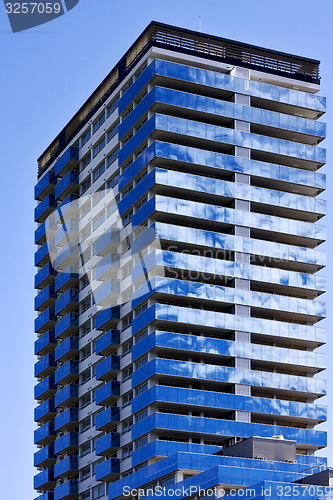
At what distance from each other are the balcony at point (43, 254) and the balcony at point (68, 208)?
164 inches

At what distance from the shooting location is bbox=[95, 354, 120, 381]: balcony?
149 meters

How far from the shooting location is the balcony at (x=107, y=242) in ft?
508

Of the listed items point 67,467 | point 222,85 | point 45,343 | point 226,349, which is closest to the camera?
A: point 226,349

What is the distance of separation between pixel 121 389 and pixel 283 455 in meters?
24.4

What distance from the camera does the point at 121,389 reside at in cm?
14750

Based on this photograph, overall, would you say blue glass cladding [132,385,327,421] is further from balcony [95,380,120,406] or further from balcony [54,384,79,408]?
balcony [54,384,79,408]

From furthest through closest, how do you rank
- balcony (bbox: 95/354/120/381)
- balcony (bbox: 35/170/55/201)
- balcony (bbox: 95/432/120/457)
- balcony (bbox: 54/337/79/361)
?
balcony (bbox: 35/170/55/201) → balcony (bbox: 54/337/79/361) → balcony (bbox: 95/354/120/381) → balcony (bbox: 95/432/120/457)

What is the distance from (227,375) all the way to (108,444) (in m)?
17.3

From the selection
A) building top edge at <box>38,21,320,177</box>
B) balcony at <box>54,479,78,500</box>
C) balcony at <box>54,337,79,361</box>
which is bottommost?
balcony at <box>54,479,78,500</box>

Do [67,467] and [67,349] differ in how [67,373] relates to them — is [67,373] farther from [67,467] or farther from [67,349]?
A: [67,467]

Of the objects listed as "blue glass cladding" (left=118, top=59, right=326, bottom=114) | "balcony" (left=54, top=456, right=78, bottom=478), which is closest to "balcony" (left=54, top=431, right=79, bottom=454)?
"balcony" (left=54, top=456, right=78, bottom=478)

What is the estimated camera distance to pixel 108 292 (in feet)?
500

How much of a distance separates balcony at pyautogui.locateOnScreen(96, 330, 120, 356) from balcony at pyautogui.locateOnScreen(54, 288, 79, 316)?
644 inches

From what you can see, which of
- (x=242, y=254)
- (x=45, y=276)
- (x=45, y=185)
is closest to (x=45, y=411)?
(x=45, y=276)
